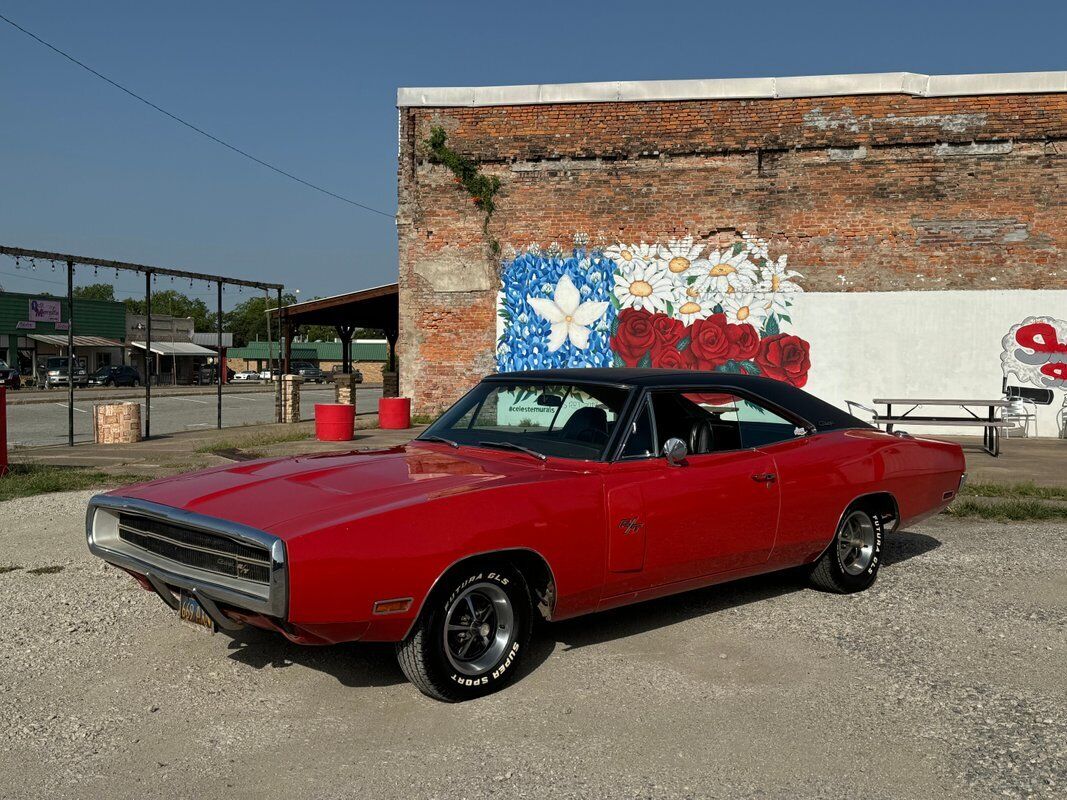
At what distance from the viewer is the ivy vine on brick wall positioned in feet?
57.3

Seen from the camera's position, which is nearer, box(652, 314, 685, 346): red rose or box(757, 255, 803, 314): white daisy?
box(757, 255, 803, 314): white daisy

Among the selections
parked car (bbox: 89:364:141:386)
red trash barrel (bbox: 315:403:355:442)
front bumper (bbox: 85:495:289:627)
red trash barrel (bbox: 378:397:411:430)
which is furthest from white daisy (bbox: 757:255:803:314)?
parked car (bbox: 89:364:141:386)

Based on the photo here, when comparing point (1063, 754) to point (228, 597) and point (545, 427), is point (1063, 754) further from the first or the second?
point (228, 597)

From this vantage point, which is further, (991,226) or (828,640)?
(991,226)

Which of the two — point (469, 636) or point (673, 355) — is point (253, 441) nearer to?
point (673, 355)

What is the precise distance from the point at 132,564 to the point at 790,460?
3487mm

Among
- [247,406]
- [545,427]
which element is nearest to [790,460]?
[545,427]

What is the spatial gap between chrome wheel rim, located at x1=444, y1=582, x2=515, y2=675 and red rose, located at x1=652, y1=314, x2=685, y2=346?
13212 millimetres

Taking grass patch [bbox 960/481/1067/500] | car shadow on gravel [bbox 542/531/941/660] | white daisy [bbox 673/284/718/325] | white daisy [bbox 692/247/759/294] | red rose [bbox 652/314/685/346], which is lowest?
car shadow on gravel [bbox 542/531/941/660]

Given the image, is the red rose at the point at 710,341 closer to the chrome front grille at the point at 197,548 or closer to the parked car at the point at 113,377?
the chrome front grille at the point at 197,548

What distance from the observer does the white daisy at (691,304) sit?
16.9 m

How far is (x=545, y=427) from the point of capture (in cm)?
525

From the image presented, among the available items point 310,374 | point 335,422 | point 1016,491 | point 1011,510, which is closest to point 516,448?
point 1011,510

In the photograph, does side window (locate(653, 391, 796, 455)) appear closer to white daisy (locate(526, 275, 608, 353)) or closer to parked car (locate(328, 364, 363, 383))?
white daisy (locate(526, 275, 608, 353))
